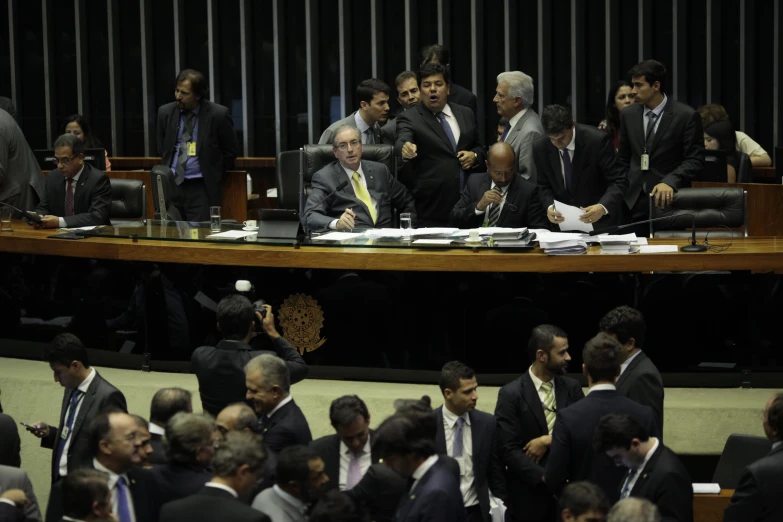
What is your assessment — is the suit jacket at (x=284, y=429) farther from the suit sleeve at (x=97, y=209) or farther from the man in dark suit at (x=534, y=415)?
the suit sleeve at (x=97, y=209)

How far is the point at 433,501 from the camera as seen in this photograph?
3.54m

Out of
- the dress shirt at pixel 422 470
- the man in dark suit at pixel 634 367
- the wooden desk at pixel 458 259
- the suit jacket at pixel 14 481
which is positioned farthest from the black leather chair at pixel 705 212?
the suit jacket at pixel 14 481

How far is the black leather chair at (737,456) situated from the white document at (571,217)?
1.89 meters

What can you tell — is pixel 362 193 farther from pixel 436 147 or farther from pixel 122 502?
pixel 122 502

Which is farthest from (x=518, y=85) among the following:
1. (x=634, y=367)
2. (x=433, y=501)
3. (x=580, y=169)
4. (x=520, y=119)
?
(x=433, y=501)

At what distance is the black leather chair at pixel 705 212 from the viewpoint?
20.6 ft

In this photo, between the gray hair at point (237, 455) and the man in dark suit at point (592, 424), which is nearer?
the gray hair at point (237, 455)

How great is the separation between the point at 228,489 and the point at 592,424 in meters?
1.35

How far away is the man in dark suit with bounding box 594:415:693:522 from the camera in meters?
3.79

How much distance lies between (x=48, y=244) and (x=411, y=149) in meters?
2.13

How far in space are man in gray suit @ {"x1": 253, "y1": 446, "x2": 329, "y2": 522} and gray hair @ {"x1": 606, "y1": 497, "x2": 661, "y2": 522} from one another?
902 millimetres

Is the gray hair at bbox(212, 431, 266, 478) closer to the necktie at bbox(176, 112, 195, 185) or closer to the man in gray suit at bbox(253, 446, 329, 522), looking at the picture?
the man in gray suit at bbox(253, 446, 329, 522)

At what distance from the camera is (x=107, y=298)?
6.34 m

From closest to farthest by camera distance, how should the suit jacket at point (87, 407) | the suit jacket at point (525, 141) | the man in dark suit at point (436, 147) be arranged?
the suit jacket at point (87, 407) < the suit jacket at point (525, 141) < the man in dark suit at point (436, 147)
